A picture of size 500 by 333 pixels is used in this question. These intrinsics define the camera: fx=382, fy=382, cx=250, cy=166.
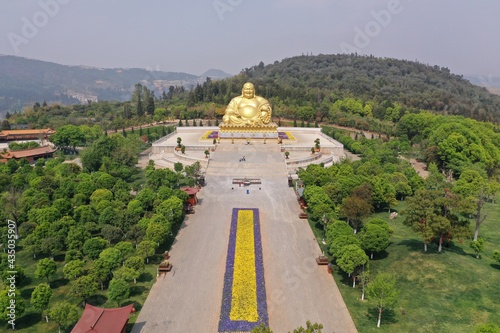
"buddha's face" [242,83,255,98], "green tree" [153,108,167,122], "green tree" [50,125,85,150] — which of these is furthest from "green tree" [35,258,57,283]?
"green tree" [153,108,167,122]

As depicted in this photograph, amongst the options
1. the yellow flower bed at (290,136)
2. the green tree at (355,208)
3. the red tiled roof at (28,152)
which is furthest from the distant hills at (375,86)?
the green tree at (355,208)

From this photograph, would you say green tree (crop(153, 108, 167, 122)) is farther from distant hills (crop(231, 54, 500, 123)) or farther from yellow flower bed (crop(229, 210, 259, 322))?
yellow flower bed (crop(229, 210, 259, 322))

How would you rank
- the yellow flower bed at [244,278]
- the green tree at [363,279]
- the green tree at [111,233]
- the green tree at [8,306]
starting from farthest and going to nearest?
the green tree at [111,233], the green tree at [363,279], the yellow flower bed at [244,278], the green tree at [8,306]

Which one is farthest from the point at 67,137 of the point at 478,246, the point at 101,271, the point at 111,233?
the point at 478,246

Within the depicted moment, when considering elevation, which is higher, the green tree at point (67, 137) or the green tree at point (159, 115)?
the green tree at point (159, 115)

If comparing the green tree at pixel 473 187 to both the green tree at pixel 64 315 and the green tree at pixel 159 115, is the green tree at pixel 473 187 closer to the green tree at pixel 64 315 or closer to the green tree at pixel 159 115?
the green tree at pixel 64 315

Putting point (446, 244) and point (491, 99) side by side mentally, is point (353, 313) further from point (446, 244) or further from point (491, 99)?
point (491, 99)
